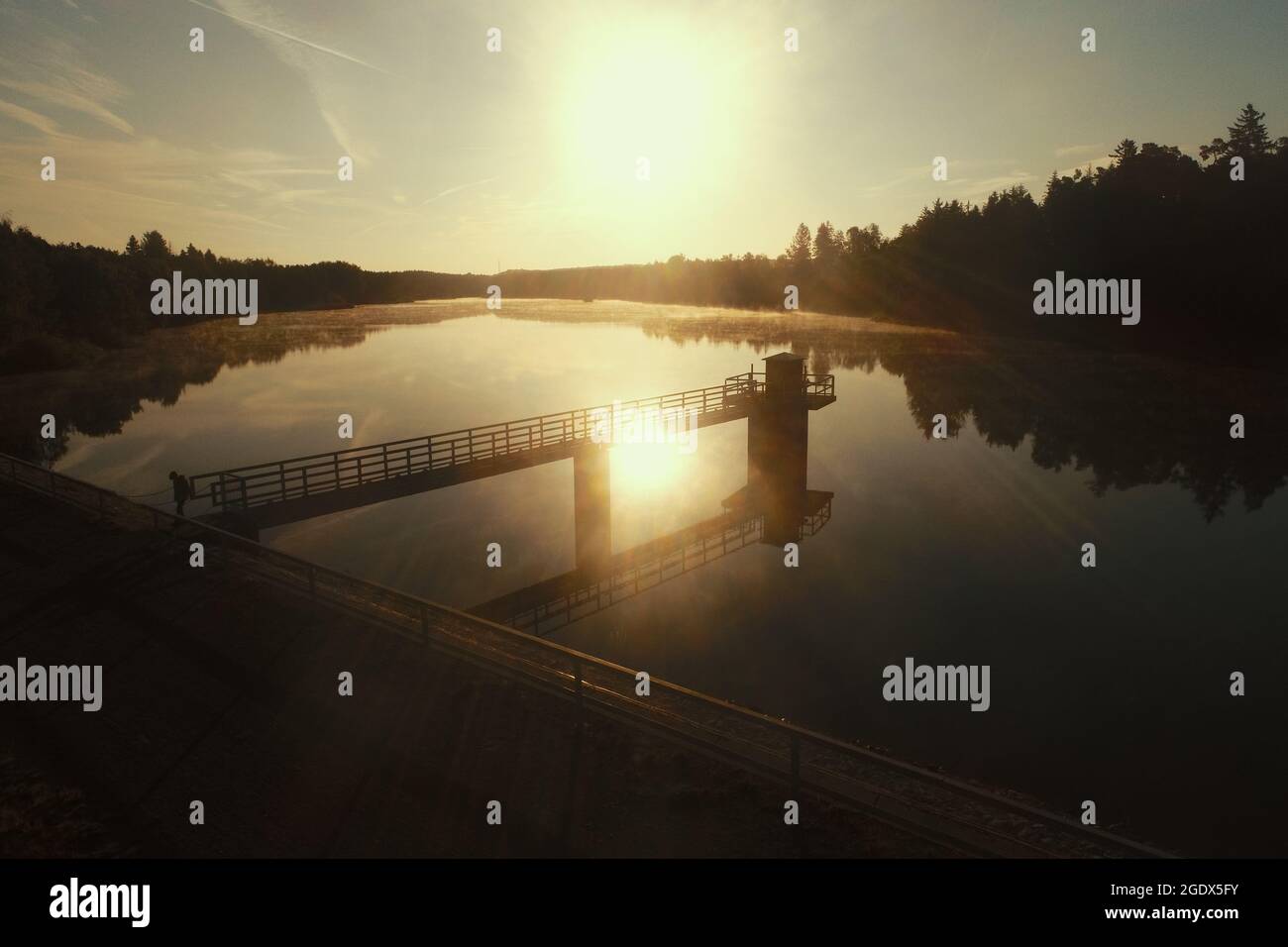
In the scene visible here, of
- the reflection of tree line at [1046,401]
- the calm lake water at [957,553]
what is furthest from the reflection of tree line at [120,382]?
the calm lake water at [957,553]

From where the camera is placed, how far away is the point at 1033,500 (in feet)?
130

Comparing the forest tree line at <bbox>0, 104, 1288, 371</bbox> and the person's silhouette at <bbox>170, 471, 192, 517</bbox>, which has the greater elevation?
the forest tree line at <bbox>0, 104, 1288, 371</bbox>

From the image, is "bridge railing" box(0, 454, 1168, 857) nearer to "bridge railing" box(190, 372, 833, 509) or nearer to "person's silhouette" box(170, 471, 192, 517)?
"person's silhouette" box(170, 471, 192, 517)

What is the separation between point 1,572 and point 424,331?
595 feet

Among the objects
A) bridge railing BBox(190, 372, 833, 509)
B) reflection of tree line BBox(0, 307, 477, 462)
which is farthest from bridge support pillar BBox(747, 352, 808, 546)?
reflection of tree line BBox(0, 307, 477, 462)

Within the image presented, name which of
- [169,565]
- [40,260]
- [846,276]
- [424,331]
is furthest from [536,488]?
[424,331]

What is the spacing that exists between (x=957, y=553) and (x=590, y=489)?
15160 mm

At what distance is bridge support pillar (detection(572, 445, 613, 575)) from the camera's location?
104 ft

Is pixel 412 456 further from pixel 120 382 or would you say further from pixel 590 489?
pixel 120 382

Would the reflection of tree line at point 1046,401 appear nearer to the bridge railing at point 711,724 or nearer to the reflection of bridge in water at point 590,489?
the reflection of bridge in water at point 590,489

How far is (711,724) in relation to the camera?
1513cm

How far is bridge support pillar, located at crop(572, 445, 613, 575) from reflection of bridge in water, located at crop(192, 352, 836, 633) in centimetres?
4

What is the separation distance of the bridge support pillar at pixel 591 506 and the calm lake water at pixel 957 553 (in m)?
1.35
